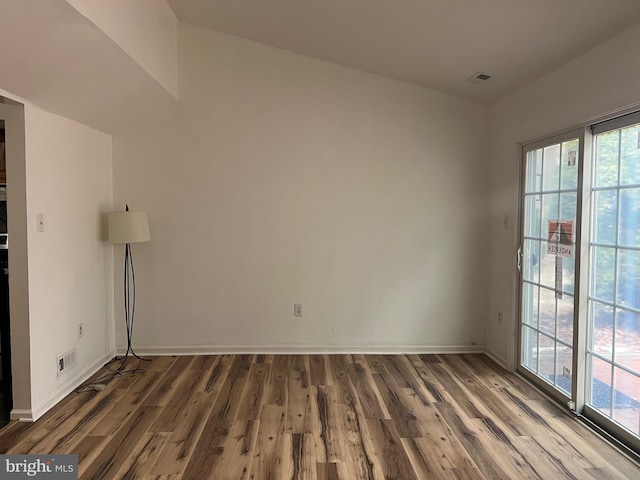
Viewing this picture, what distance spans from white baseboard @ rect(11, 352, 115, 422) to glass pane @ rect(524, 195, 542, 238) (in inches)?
155

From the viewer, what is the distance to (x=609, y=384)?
9.15 feet

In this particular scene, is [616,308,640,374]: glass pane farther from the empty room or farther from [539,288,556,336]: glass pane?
[539,288,556,336]: glass pane

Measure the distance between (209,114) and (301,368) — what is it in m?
2.55

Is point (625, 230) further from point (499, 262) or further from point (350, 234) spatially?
point (350, 234)

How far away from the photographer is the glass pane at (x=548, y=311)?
333cm

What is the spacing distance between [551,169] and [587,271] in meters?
0.88

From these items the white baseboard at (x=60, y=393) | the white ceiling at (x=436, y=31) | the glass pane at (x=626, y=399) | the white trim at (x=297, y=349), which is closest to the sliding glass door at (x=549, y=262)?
the glass pane at (x=626, y=399)

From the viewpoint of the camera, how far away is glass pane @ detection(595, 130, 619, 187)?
2754 millimetres

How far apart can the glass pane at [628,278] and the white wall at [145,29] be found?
11.1ft

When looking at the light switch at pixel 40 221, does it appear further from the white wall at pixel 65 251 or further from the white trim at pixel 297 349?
the white trim at pixel 297 349

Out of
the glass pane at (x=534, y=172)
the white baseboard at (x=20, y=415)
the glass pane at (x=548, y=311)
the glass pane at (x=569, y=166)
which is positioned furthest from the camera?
the glass pane at (x=534, y=172)

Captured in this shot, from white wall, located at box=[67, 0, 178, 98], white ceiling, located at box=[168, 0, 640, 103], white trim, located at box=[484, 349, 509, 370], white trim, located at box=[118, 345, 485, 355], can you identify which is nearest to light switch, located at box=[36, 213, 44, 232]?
white wall, located at box=[67, 0, 178, 98]

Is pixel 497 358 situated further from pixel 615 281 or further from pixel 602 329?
pixel 615 281

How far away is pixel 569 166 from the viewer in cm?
316
